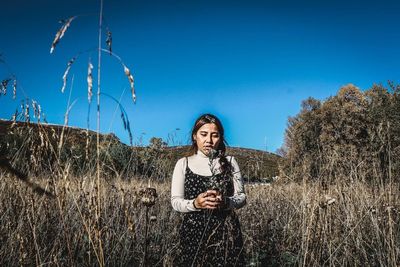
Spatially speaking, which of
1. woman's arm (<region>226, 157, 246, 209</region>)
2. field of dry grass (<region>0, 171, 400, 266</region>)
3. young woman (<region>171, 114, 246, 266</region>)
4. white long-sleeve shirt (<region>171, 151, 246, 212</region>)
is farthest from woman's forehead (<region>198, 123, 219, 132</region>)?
field of dry grass (<region>0, 171, 400, 266</region>)

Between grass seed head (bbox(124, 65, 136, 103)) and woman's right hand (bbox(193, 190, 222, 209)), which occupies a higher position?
grass seed head (bbox(124, 65, 136, 103))

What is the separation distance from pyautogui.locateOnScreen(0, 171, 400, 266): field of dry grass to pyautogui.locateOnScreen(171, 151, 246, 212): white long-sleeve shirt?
0.22m

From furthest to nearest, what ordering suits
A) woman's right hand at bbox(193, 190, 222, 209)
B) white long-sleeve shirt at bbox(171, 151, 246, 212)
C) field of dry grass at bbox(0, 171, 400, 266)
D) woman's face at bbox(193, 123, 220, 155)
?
woman's face at bbox(193, 123, 220, 155)
white long-sleeve shirt at bbox(171, 151, 246, 212)
field of dry grass at bbox(0, 171, 400, 266)
woman's right hand at bbox(193, 190, 222, 209)

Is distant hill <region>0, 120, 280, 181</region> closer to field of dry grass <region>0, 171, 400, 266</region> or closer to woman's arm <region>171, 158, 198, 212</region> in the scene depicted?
field of dry grass <region>0, 171, 400, 266</region>

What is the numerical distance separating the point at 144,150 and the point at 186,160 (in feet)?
6.33

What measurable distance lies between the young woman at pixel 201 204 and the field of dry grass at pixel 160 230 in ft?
0.63

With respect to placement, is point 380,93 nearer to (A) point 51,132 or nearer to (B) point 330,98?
(B) point 330,98

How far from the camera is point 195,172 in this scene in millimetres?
2359

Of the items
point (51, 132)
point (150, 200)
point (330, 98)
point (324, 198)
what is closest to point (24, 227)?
point (51, 132)

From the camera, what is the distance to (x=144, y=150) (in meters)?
4.25

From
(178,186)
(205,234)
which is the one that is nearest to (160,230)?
(178,186)

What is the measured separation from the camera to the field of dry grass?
1741mm

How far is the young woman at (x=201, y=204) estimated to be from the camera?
1.99m

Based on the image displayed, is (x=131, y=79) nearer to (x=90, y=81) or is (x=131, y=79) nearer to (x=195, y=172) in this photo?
(x=90, y=81)
